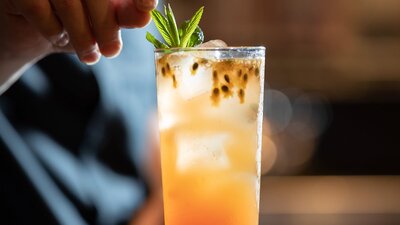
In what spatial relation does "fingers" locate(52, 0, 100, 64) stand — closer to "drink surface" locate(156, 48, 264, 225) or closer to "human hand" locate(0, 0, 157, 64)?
"human hand" locate(0, 0, 157, 64)

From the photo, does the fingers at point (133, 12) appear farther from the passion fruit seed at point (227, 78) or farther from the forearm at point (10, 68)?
the forearm at point (10, 68)

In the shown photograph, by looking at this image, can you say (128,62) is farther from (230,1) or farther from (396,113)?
(396,113)

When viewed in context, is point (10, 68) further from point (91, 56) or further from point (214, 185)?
point (214, 185)

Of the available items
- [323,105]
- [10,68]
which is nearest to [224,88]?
[10,68]

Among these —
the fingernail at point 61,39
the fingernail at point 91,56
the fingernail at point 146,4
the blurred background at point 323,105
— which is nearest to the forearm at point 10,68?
the fingernail at point 61,39

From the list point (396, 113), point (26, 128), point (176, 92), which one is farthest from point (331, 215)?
point (176, 92)

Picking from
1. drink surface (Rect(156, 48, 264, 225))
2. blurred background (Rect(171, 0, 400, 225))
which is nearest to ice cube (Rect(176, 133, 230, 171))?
drink surface (Rect(156, 48, 264, 225))

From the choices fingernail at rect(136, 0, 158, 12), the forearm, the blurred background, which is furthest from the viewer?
the blurred background
